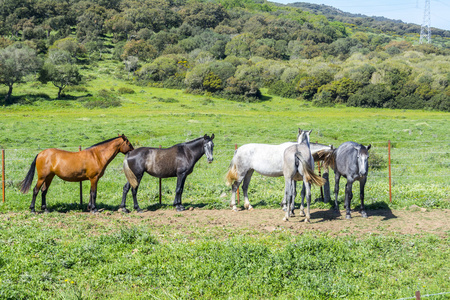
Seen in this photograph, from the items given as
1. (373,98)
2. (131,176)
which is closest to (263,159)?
(131,176)

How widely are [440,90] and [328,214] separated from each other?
60.4 meters

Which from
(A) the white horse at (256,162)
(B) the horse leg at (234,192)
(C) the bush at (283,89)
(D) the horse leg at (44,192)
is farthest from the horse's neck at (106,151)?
(C) the bush at (283,89)

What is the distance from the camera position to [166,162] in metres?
12.6

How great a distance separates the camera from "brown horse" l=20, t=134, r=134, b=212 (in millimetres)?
11898

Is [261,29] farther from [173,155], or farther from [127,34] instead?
[173,155]

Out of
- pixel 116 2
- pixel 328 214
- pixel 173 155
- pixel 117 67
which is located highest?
pixel 116 2

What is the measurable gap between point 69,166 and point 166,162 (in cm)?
292

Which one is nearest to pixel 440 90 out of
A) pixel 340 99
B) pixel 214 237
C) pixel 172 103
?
pixel 340 99

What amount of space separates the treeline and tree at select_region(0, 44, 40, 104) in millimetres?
125

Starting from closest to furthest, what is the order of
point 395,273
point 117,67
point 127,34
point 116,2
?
point 395,273 → point 117,67 → point 127,34 → point 116,2

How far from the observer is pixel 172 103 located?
55.7 meters

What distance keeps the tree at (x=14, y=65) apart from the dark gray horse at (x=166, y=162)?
153ft

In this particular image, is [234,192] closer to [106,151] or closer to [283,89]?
[106,151]

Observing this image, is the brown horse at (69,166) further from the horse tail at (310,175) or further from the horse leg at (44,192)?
the horse tail at (310,175)
